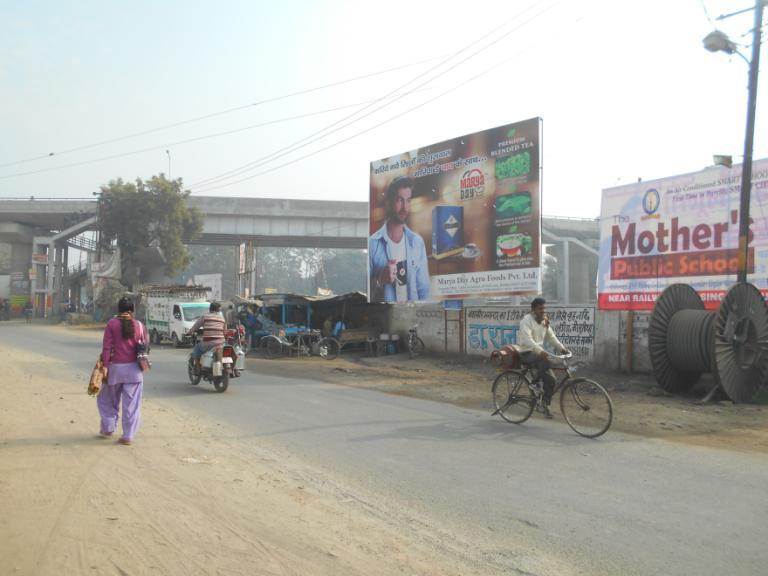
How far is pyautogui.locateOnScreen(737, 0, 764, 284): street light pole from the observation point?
1186 centimetres

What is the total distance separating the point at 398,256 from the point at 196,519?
18.0m

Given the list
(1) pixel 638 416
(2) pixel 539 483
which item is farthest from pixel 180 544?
(1) pixel 638 416

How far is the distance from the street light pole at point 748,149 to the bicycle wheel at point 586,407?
559 centimetres

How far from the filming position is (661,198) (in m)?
15.5

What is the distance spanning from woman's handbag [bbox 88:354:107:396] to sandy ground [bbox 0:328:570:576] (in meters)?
0.61

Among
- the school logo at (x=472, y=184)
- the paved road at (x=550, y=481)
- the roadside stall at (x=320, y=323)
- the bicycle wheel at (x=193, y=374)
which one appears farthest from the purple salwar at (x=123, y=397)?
the roadside stall at (x=320, y=323)

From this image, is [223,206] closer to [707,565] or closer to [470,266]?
[470,266]

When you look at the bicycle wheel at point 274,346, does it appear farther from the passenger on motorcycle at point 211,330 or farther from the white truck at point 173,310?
the passenger on motorcycle at point 211,330

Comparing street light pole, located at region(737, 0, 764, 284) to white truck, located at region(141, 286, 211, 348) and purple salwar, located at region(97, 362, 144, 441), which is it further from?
white truck, located at region(141, 286, 211, 348)

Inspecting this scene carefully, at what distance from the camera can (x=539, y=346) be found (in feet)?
28.6

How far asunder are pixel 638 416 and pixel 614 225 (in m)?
7.98

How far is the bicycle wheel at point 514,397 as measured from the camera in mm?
8938

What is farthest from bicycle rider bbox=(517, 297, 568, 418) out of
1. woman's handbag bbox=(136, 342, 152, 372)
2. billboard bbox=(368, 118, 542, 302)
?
billboard bbox=(368, 118, 542, 302)

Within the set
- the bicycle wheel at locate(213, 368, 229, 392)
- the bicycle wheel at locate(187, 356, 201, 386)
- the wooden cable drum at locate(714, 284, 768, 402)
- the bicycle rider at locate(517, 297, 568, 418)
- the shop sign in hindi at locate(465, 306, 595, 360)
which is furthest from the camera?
the shop sign in hindi at locate(465, 306, 595, 360)
